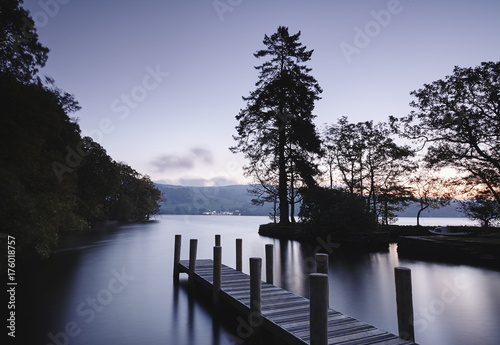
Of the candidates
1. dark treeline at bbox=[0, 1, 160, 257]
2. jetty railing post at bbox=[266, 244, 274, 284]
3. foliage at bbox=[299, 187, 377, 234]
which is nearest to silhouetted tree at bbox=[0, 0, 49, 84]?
dark treeline at bbox=[0, 1, 160, 257]

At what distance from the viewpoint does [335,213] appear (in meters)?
22.6

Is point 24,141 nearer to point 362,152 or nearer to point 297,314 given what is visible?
point 297,314

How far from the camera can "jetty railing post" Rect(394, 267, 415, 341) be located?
4469mm

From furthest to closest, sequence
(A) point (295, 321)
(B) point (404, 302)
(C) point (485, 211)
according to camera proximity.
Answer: (C) point (485, 211), (A) point (295, 321), (B) point (404, 302)

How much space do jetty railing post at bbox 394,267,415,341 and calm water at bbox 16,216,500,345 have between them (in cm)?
260

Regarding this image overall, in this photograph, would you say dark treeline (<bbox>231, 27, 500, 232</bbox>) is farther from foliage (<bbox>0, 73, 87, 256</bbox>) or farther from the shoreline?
foliage (<bbox>0, 73, 87, 256</bbox>)

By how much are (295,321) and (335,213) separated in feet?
59.5

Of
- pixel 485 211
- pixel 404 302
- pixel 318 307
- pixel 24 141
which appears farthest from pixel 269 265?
pixel 485 211

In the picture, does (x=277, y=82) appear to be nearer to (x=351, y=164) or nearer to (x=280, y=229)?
(x=351, y=164)

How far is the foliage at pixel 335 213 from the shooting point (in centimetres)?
2233

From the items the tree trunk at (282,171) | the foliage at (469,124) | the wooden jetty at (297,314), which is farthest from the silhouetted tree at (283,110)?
the wooden jetty at (297,314)

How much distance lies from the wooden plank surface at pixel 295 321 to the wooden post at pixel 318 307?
647 millimetres

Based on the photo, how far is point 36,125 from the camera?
13.6m

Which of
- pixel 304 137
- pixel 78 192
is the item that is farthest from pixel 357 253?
→ pixel 78 192
